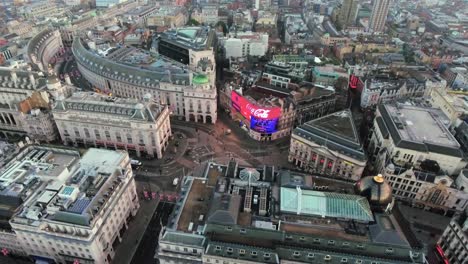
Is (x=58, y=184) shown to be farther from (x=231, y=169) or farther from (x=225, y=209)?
(x=225, y=209)

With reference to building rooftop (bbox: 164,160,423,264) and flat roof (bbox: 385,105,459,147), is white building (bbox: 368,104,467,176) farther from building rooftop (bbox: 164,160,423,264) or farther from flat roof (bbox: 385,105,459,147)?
building rooftop (bbox: 164,160,423,264)

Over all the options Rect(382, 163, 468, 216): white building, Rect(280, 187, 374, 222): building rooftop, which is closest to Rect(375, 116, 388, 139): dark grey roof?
Rect(382, 163, 468, 216): white building

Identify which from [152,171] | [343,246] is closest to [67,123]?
[152,171]

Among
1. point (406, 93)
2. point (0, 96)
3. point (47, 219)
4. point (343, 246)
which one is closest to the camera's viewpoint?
point (343, 246)

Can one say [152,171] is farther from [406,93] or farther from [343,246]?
[406,93]

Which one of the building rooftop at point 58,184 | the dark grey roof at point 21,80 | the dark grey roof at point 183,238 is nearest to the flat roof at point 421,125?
the dark grey roof at point 183,238

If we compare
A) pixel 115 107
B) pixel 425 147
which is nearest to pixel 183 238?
pixel 115 107

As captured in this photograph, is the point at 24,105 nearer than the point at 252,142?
Yes

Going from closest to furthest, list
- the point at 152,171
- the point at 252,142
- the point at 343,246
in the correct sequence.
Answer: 1. the point at 343,246
2. the point at 152,171
3. the point at 252,142
